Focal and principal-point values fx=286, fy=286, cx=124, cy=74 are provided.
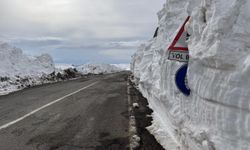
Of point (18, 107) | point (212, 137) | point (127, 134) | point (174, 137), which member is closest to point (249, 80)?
point (212, 137)

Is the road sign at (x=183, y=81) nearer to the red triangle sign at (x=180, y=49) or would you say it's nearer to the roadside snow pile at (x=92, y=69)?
the red triangle sign at (x=180, y=49)

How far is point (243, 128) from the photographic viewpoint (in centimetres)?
273

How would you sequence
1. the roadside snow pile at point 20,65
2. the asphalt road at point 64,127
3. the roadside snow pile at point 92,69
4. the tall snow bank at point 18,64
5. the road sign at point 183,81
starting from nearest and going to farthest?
the road sign at point 183,81 < the asphalt road at point 64,127 < the roadside snow pile at point 20,65 < the tall snow bank at point 18,64 < the roadside snow pile at point 92,69

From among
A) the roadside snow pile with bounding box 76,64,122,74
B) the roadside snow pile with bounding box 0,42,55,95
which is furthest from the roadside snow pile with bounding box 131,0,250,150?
the roadside snow pile with bounding box 76,64,122,74

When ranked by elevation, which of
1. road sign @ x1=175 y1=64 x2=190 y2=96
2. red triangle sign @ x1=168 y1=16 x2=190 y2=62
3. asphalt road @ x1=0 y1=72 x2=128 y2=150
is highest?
red triangle sign @ x1=168 y1=16 x2=190 y2=62

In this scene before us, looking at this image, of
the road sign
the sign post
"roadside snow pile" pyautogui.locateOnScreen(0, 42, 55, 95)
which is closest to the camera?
the road sign

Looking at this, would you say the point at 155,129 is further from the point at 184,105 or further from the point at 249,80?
the point at 249,80

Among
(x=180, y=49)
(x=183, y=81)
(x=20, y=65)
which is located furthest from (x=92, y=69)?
(x=183, y=81)

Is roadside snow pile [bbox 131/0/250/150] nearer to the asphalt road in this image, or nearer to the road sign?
the road sign

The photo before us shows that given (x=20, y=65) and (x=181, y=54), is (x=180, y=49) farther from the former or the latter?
(x=20, y=65)

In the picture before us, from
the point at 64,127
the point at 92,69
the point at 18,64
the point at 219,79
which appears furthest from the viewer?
the point at 92,69

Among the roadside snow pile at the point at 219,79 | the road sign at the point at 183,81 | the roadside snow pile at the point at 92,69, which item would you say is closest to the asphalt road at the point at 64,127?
the road sign at the point at 183,81

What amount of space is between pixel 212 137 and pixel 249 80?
2.53ft

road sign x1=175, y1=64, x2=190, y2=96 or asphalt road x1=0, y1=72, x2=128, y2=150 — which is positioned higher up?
road sign x1=175, y1=64, x2=190, y2=96
